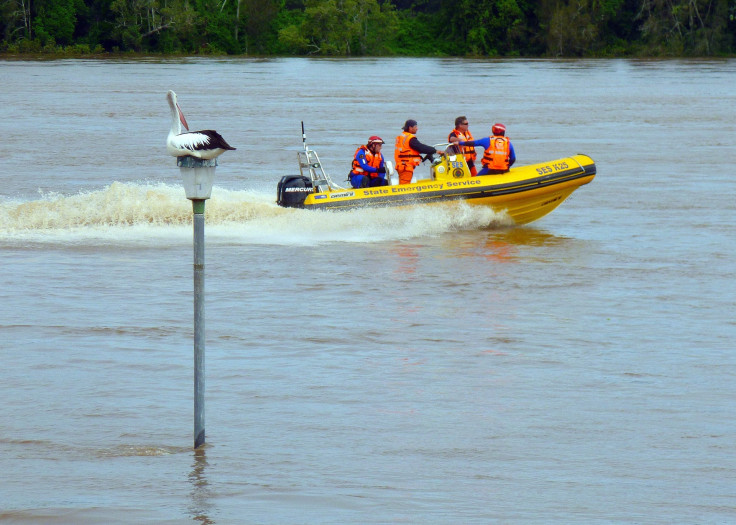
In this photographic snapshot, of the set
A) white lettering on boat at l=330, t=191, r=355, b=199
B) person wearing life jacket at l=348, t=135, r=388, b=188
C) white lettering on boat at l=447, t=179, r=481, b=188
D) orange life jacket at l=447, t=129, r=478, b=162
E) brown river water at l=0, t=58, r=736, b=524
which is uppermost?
orange life jacket at l=447, t=129, r=478, b=162

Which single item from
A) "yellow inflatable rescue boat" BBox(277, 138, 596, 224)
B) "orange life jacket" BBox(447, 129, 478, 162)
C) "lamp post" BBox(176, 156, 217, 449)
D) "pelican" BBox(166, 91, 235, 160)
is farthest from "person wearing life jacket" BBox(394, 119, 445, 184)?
"pelican" BBox(166, 91, 235, 160)

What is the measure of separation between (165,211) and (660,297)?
7305 mm

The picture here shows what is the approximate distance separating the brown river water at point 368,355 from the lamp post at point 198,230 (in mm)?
459

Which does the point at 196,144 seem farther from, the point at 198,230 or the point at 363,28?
the point at 363,28

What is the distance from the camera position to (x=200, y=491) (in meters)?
6.45

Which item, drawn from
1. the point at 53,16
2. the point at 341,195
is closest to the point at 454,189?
the point at 341,195

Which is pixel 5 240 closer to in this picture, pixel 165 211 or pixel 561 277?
pixel 165 211

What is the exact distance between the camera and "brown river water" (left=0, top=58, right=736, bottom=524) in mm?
6520

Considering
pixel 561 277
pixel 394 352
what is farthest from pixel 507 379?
pixel 561 277

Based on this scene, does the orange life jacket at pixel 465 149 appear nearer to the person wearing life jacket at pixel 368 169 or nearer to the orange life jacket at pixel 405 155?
the orange life jacket at pixel 405 155

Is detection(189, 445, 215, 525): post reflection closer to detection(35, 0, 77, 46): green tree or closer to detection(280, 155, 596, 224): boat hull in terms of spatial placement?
detection(280, 155, 596, 224): boat hull

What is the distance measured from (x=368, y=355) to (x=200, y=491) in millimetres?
3360

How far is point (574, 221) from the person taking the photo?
17.9m

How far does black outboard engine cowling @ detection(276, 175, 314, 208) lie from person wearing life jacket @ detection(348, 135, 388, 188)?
1.97 feet
